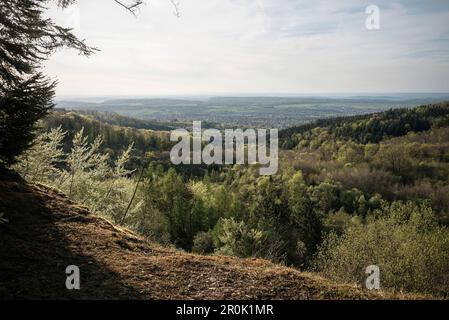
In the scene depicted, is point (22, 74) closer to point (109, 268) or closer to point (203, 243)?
point (109, 268)

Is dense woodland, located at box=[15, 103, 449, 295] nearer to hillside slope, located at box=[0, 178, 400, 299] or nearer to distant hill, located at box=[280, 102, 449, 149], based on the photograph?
distant hill, located at box=[280, 102, 449, 149]

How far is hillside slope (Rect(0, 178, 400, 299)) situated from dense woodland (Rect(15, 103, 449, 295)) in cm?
430

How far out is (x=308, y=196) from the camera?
63781 millimetres

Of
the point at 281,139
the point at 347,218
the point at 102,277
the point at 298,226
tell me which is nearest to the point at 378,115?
the point at 281,139

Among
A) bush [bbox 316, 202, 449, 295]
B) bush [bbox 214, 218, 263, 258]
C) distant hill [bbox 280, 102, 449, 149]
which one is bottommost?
bush [bbox 214, 218, 263, 258]

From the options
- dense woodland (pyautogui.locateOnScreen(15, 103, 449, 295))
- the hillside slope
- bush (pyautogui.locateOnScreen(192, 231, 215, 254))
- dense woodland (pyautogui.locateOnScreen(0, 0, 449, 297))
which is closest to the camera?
the hillside slope

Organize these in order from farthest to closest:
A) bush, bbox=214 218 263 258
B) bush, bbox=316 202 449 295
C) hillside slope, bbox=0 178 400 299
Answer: bush, bbox=214 218 263 258 → bush, bbox=316 202 449 295 → hillside slope, bbox=0 178 400 299

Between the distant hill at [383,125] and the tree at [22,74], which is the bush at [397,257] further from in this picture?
the distant hill at [383,125]

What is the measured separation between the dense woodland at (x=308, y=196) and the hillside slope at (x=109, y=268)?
169 inches

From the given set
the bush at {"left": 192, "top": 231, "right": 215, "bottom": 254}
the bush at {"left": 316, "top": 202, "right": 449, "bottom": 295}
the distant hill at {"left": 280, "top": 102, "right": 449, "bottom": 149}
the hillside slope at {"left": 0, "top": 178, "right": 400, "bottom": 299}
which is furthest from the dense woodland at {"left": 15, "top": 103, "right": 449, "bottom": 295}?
the hillside slope at {"left": 0, "top": 178, "right": 400, "bottom": 299}

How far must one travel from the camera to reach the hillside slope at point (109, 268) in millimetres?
7234

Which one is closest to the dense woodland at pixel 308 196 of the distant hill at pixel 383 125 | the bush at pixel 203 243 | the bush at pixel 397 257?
the bush at pixel 397 257

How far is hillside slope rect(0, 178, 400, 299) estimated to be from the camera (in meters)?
7.23
